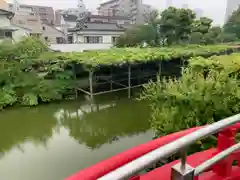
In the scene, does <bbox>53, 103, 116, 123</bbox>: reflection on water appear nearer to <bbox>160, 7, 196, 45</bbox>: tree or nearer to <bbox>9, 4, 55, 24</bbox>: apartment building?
<bbox>160, 7, 196, 45</bbox>: tree

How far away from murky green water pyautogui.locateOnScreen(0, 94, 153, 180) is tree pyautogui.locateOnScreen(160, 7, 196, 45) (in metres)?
10.5

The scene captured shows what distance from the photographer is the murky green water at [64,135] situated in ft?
14.6

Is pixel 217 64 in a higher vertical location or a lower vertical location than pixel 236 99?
higher

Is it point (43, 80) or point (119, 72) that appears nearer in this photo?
point (43, 80)

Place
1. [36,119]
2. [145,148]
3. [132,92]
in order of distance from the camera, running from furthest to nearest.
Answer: [132,92], [36,119], [145,148]

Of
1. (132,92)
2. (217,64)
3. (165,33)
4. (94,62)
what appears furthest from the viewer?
(165,33)

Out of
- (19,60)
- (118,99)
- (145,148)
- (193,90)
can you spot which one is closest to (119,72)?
(118,99)

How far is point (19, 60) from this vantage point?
8.74 meters

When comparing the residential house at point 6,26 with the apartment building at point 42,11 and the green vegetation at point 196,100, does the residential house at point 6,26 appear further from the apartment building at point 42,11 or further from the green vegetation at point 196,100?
the green vegetation at point 196,100

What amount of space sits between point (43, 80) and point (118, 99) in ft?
10.8

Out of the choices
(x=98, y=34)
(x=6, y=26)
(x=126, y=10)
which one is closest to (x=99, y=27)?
(x=98, y=34)

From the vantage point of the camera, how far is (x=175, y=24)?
1667 cm

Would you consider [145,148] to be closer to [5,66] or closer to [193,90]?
[193,90]

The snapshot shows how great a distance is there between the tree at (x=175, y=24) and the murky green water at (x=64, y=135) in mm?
10485
